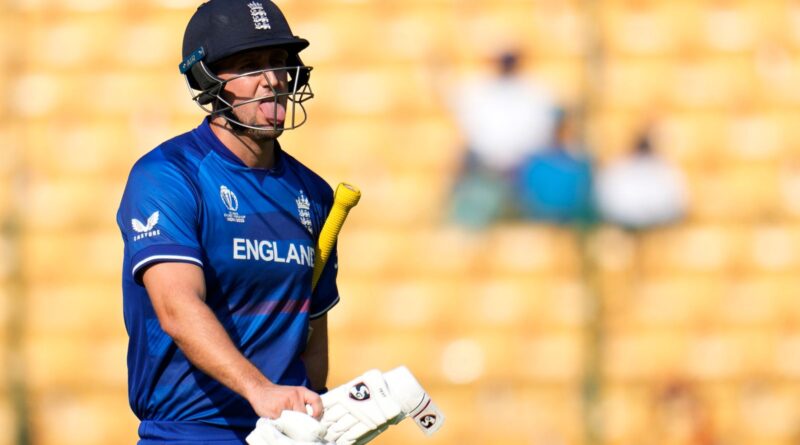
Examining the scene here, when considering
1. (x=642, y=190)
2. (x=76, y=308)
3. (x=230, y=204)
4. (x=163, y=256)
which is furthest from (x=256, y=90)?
(x=76, y=308)

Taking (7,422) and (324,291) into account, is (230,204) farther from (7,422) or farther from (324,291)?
(7,422)

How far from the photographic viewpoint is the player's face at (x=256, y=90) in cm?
352

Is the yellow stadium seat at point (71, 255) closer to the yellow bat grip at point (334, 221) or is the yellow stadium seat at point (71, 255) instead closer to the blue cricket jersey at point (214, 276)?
the yellow bat grip at point (334, 221)

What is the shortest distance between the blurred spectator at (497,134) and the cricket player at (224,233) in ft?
9.66

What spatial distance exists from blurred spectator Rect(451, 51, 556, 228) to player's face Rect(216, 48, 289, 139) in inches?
121

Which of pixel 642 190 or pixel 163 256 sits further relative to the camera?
pixel 642 190

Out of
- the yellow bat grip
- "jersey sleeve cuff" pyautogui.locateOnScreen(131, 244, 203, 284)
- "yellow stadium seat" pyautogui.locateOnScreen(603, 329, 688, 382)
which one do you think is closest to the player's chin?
the yellow bat grip

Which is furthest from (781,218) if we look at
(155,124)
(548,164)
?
(155,124)

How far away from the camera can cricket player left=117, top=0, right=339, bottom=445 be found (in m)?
3.36

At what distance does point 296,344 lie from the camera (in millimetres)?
3609

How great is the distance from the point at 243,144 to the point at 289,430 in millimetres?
840

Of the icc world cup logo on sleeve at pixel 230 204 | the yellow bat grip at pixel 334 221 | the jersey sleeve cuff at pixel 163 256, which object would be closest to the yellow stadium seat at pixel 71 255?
the yellow bat grip at pixel 334 221

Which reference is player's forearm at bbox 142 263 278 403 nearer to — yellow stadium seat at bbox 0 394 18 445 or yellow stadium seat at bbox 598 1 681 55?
yellow stadium seat at bbox 0 394 18 445

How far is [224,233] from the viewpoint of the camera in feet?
11.3
